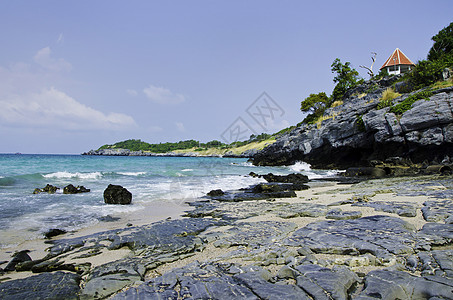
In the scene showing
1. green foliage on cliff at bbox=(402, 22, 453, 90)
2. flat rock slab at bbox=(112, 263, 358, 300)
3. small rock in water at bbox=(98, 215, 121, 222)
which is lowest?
small rock in water at bbox=(98, 215, 121, 222)

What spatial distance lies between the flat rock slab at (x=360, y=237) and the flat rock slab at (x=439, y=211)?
2.82 feet

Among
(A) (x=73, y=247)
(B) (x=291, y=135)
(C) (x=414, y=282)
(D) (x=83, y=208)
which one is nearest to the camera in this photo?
(C) (x=414, y=282)

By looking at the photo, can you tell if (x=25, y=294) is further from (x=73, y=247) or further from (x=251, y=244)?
(x=251, y=244)

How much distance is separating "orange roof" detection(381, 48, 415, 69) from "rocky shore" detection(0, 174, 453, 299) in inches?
2142

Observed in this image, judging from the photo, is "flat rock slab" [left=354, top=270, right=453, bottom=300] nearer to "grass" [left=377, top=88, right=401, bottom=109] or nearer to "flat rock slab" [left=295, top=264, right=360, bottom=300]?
"flat rock slab" [left=295, top=264, right=360, bottom=300]

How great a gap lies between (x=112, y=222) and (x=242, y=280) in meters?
6.52

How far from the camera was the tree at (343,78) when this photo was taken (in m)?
47.1

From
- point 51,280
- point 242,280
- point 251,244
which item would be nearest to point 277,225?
point 251,244

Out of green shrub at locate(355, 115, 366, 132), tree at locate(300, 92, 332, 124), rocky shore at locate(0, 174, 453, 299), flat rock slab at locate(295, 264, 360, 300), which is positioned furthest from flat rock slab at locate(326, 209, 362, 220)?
tree at locate(300, 92, 332, 124)

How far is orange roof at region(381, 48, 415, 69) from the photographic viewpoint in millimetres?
48406

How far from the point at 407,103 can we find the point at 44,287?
29490 mm

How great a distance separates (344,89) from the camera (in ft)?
154

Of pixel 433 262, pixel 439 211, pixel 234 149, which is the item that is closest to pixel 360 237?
pixel 433 262

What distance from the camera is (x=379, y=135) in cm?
2448
